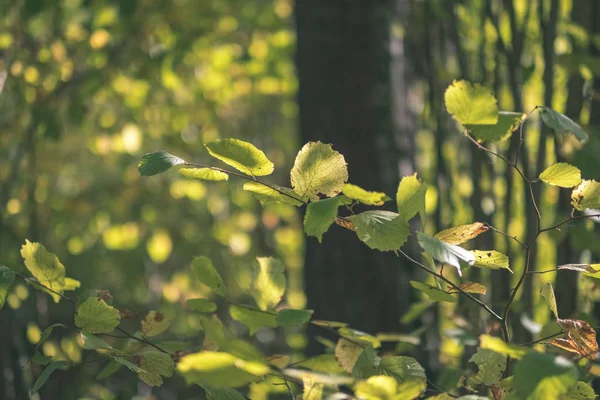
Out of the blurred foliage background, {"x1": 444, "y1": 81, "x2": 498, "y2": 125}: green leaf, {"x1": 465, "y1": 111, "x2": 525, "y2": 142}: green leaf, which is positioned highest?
{"x1": 444, "y1": 81, "x2": 498, "y2": 125}: green leaf

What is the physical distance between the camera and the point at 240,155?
0.81 metres

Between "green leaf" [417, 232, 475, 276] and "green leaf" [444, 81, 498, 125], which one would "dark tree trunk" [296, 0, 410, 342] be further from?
"green leaf" [417, 232, 475, 276]

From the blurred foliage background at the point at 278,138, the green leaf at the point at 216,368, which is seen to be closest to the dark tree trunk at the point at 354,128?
the blurred foliage background at the point at 278,138

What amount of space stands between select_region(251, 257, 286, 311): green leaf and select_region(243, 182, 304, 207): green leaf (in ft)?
0.48

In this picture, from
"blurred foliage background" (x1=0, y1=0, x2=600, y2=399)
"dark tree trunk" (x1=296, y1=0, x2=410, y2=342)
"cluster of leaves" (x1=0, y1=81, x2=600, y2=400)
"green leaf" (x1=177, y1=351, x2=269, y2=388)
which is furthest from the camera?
"dark tree trunk" (x1=296, y1=0, x2=410, y2=342)

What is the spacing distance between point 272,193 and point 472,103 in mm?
268

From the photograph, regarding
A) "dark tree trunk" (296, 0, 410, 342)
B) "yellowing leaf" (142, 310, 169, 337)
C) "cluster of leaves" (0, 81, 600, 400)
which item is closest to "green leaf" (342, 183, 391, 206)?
"cluster of leaves" (0, 81, 600, 400)

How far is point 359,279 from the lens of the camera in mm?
1986

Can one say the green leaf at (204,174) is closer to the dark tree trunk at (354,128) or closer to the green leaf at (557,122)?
the green leaf at (557,122)

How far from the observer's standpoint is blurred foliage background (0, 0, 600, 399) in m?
1.72

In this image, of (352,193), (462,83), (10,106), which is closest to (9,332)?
(352,193)

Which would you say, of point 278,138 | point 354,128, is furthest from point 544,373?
point 278,138

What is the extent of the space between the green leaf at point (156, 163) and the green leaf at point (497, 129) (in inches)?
14.6

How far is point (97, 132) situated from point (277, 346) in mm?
1811
